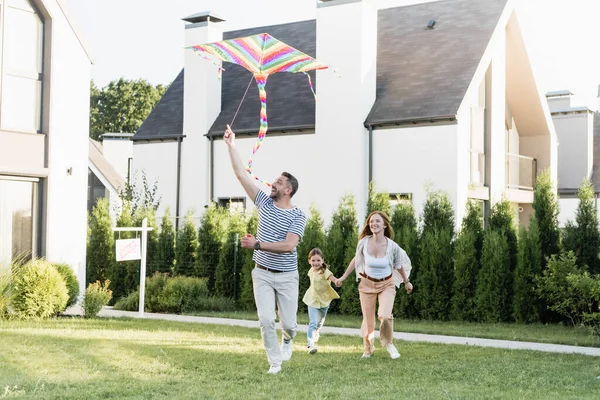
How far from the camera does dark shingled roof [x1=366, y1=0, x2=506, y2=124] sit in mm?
22391

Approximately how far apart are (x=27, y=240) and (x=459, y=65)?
12172 mm

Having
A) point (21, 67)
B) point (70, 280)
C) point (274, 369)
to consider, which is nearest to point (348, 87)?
point (21, 67)

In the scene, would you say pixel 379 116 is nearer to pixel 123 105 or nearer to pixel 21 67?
pixel 21 67

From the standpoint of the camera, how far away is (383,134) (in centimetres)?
2264

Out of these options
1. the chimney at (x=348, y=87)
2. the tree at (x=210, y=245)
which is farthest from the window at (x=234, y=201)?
the tree at (x=210, y=245)

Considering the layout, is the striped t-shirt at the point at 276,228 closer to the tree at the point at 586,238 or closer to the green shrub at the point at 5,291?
the green shrub at the point at 5,291

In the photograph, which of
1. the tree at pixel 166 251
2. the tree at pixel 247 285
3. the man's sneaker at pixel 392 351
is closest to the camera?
the man's sneaker at pixel 392 351

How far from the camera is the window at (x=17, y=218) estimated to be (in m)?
16.4

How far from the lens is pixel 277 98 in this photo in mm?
25781

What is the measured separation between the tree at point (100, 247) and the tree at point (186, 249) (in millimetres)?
1861

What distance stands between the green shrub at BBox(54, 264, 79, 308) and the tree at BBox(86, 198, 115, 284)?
211 inches

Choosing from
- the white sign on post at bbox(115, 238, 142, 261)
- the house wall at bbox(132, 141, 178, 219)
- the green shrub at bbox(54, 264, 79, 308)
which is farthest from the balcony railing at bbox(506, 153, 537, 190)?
the green shrub at bbox(54, 264, 79, 308)

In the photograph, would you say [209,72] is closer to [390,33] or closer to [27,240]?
[390,33]

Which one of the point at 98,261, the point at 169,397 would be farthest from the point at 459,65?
the point at 169,397
